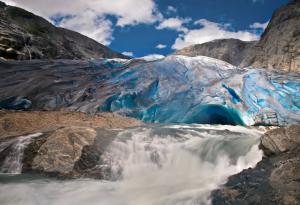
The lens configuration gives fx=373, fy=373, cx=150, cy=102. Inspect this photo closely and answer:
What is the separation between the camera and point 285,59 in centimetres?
2569

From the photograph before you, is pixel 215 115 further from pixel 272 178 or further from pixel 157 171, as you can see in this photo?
pixel 272 178

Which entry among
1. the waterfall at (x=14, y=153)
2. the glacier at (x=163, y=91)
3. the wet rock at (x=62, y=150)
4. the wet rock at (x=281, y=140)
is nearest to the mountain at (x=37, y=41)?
the glacier at (x=163, y=91)

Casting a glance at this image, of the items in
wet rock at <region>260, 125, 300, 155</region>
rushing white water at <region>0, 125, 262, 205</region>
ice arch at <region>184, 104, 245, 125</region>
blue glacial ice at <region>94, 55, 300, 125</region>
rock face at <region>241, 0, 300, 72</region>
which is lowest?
rushing white water at <region>0, 125, 262, 205</region>

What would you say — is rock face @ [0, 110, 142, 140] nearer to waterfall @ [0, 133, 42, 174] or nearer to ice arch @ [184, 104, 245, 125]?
waterfall @ [0, 133, 42, 174]

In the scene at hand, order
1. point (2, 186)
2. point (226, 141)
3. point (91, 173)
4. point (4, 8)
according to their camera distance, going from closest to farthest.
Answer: point (2, 186), point (91, 173), point (226, 141), point (4, 8)

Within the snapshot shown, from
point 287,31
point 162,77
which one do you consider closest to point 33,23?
point 287,31

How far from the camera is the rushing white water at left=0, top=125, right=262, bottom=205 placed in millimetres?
5648

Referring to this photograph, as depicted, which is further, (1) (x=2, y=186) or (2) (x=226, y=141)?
(2) (x=226, y=141)

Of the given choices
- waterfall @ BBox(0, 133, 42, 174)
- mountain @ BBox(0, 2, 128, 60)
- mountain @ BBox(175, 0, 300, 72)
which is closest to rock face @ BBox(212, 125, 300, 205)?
waterfall @ BBox(0, 133, 42, 174)

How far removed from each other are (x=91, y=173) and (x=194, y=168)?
1925mm

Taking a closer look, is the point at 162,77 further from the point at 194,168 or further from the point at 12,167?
the point at 12,167

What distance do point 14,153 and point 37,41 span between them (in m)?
20.9

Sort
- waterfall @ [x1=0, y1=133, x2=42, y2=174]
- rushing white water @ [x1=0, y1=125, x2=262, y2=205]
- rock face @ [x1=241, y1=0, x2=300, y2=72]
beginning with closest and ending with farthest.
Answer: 1. rushing white water @ [x1=0, y1=125, x2=262, y2=205]
2. waterfall @ [x1=0, y1=133, x2=42, y2=174]
3. rock face @ [x1=241, y1=0, x2=300, y2=72]

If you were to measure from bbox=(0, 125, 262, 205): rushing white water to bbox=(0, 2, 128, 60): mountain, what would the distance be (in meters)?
17.6
